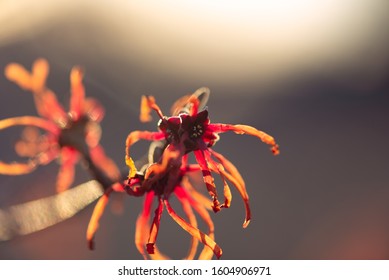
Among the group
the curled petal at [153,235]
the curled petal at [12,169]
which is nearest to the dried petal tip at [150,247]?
the curled petal at [153,235]

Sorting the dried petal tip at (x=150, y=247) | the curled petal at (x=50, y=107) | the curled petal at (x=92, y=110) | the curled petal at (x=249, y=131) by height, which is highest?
the curled petal at (x=92, y=110)

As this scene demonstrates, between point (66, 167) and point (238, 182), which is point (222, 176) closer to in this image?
point (238, 182)

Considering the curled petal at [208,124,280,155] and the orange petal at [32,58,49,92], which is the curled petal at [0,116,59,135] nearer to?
the orange petal at [32,58,49,92]

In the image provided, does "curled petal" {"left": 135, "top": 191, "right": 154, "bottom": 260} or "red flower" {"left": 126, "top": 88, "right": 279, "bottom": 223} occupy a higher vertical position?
"red flower" {"left": 126, "top": 88, "right": 279, "bottom": 223}

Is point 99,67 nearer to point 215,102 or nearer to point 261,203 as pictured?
point 215,102

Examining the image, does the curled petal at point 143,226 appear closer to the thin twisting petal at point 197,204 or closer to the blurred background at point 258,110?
the thin twisting petal at point 197,204

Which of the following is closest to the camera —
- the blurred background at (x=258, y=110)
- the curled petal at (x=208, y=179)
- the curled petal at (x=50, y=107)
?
the curled petal at (x=208, y=179)

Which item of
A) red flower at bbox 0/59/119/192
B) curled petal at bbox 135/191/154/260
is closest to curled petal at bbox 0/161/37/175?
red flower at bbox 0/59/119/192
